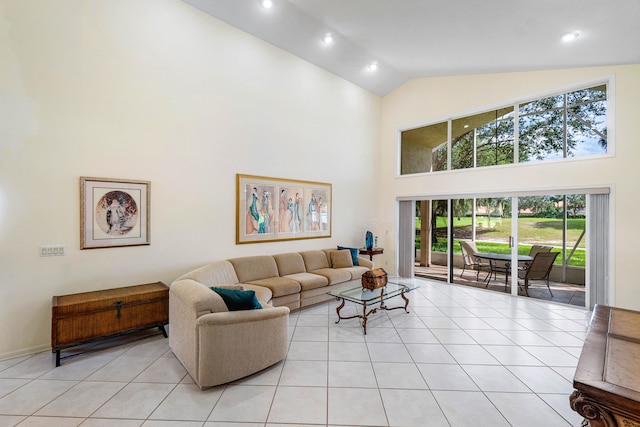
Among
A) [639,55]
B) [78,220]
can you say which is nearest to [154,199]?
[78,220]

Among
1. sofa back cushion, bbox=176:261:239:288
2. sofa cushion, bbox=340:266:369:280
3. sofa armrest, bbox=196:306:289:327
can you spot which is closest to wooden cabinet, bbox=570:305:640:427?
sofa armrest, bbox=196:306:289:327

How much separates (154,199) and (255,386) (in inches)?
110

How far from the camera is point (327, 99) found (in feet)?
20.2

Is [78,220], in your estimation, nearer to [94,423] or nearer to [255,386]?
[94,423]

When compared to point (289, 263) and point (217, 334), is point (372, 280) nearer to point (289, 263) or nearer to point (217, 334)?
point (289, 263)

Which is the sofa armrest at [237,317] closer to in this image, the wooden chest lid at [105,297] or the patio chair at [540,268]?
the wooden chest lid at [105,297]

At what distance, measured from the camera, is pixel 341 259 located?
18.7ft

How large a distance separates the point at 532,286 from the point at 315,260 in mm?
4159

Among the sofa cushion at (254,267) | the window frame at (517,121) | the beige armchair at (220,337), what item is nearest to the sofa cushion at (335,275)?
the sofa cushion at (254,267)

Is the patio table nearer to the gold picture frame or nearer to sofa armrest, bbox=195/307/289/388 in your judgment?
the gold picture frame

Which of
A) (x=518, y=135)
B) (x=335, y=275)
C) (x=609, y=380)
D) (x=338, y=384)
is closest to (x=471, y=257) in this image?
(x=518, y=135)

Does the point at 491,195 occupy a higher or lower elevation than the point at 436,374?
higher

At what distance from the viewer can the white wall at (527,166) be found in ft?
13.8

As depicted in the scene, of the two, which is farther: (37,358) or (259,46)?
(259,46)
